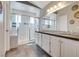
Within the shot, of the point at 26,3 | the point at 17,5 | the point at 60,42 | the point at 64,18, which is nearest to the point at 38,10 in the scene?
the point at 26,3

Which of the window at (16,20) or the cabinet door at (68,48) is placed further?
the window at (16,20)

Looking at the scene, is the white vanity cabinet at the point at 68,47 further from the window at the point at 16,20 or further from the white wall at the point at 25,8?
the white wall at the point at 25,8

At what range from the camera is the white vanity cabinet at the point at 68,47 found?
1.93 meters

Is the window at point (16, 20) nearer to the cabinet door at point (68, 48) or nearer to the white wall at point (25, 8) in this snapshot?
the white wall at point (25, 8)

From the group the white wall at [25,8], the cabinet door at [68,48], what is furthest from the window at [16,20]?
the cabinet door at [68,48]

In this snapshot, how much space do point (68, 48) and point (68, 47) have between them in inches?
0.8

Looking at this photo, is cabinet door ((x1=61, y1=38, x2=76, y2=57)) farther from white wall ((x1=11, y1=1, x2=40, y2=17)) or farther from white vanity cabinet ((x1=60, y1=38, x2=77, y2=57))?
white wall ((x1=11, y1=1, x2=40, y2=17))

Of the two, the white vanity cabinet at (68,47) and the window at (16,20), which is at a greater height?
the window at (16,20)

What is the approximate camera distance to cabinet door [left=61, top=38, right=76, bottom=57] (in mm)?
1947

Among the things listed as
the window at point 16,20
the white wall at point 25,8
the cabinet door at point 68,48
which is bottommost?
the cabinet door at point 68,48

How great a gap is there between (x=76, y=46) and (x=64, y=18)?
5.24 feet

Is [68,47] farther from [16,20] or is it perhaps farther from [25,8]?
[25,8]

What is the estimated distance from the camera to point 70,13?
3033 mm

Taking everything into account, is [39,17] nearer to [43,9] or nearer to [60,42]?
[43,9]
